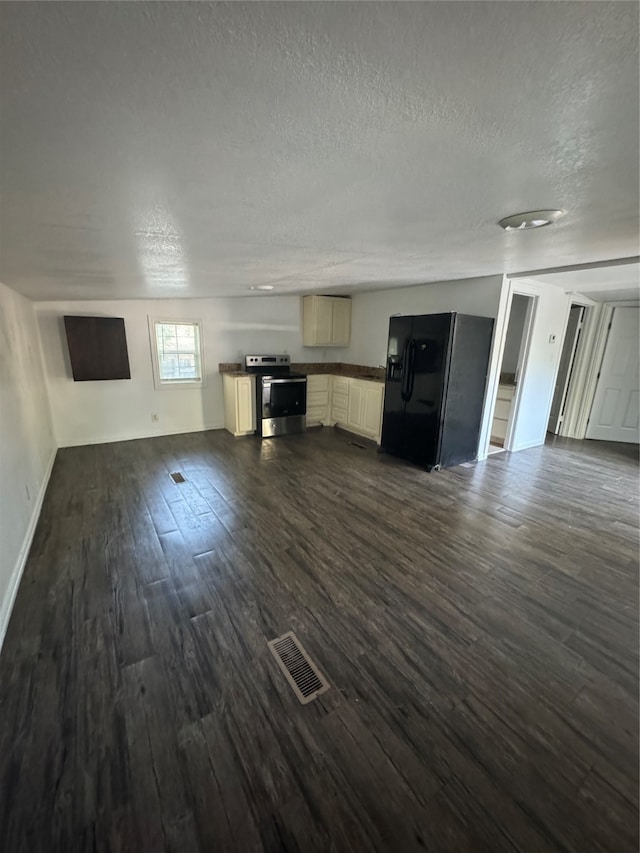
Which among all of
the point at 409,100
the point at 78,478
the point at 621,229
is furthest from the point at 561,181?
the point at 78,478

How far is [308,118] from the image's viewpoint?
0.81 metres

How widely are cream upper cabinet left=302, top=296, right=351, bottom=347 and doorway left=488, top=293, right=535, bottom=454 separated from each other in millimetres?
2561

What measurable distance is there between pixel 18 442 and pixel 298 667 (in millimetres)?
2633

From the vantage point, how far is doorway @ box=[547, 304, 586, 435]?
5.54 meters

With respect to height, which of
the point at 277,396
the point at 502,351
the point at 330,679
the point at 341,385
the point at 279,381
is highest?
the point at 502,351

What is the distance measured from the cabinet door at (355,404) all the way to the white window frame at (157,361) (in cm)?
232

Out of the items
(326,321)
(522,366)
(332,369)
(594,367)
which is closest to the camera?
(522,366)

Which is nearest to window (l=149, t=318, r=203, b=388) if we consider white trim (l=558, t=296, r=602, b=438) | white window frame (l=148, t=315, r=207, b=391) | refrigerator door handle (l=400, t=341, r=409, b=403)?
white window frame (l=148, t=315, r=207, b=391)

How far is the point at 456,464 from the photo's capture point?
14.6 ft

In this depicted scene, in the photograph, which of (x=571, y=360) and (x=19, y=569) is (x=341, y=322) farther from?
(x=19, y=569)

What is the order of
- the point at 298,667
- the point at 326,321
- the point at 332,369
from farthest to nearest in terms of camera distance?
the point at 332,369 → the point at 326,321 → the point at 298,667

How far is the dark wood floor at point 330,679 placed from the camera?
122 centimetres

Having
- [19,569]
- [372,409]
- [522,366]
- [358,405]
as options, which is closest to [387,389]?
[372,409]

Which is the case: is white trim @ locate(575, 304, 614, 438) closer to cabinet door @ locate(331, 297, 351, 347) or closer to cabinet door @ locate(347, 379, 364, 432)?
cabinet door @ locate(347, 379, 364, 432)
